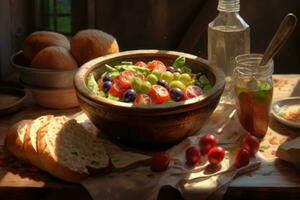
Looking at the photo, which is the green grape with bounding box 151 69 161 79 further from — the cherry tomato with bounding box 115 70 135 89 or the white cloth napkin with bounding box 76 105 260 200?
the white cloth napkin with bounding box 76 105 260 200

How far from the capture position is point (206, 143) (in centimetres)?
146

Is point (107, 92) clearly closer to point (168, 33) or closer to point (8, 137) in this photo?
point (8, 137)

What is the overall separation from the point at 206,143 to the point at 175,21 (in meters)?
1.56

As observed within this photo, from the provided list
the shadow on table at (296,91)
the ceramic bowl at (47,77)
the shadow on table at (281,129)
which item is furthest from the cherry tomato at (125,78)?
the shadow on table at (296,91)

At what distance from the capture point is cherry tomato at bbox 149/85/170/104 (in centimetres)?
149

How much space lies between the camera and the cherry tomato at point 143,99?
4.80 feet

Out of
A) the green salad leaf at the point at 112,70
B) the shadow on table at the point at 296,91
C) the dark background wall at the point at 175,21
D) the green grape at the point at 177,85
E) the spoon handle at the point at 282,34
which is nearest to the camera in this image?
the spoon handle at the point at 282,34

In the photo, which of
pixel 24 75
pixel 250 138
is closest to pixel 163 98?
pixel 250 138

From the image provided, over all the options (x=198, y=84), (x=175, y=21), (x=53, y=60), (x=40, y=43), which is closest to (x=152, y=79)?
(x=198, y=84)

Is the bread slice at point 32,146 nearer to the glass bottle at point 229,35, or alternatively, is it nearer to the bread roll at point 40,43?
the bread roll at point 40,43

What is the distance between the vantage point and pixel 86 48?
1763 mm

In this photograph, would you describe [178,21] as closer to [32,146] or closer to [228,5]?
[228,5]

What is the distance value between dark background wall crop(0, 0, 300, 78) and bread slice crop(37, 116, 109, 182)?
4.55 ft

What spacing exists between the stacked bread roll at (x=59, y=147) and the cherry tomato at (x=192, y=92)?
27 cm
